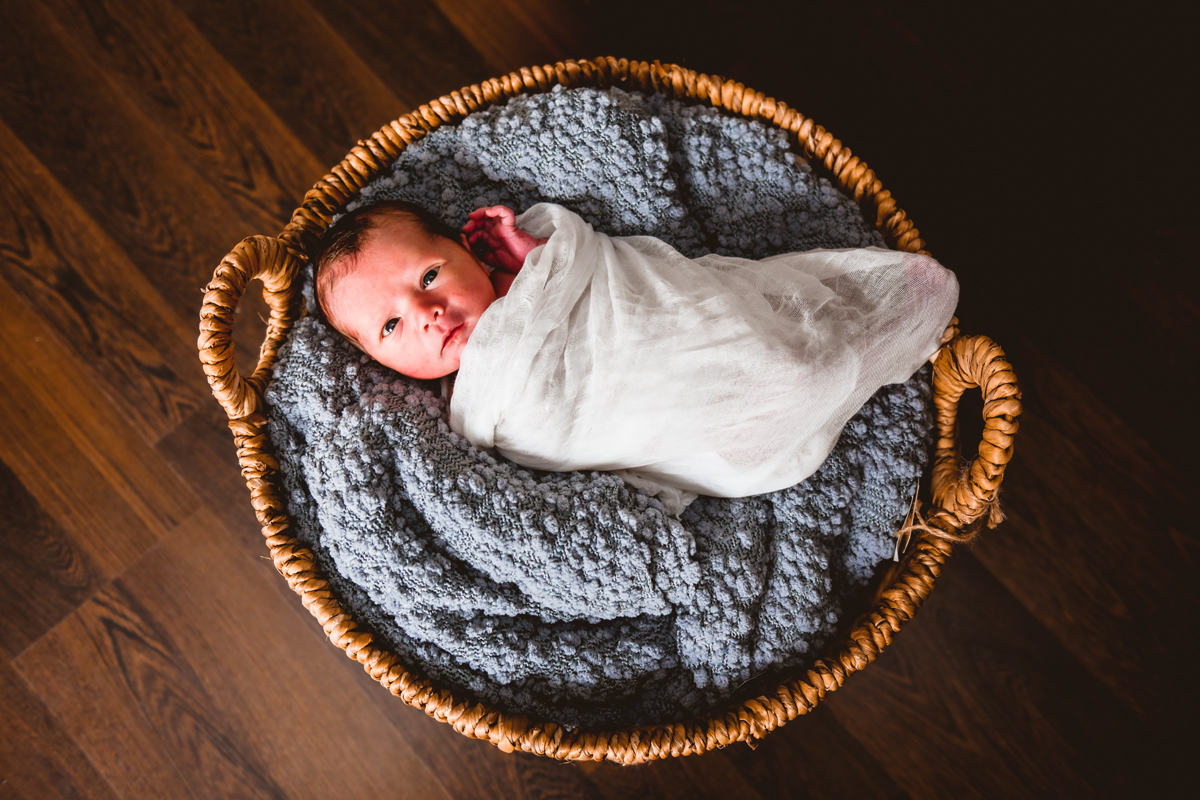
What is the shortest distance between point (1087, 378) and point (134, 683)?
60.3 inches

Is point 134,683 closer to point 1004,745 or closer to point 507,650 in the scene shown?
point 507,650

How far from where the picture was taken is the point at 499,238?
0.88 meters

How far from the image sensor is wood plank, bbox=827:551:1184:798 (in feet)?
3.47

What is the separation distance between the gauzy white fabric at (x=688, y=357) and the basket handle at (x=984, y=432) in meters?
0.05

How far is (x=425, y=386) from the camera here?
905mm

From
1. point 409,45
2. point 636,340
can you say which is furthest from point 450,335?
point 409,45

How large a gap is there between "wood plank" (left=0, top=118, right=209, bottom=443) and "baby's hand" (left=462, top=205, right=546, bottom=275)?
1.90 feet

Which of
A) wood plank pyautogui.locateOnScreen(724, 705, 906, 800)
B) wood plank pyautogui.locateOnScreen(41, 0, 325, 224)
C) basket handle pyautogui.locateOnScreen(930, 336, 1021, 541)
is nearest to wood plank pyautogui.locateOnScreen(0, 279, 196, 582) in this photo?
wood plank pyautogui.locateOnScreen(41, 0, 325, 224)

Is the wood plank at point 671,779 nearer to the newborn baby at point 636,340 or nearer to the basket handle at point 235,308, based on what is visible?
the newborn baby at point 636,340

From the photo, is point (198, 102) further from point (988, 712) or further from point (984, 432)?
point (988, 712)

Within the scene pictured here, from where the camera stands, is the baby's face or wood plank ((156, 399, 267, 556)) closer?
the baby's face

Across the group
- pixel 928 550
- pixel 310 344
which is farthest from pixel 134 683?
pixel 928 550

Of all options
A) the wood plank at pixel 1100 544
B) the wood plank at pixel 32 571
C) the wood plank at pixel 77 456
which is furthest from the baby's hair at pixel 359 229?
the wood plank at pixel 1100 544

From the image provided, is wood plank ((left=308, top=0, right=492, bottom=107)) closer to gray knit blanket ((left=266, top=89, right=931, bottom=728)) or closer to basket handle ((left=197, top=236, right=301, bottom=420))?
gray knit blanket ((left=266, top=89, right=931, bottom=728))
